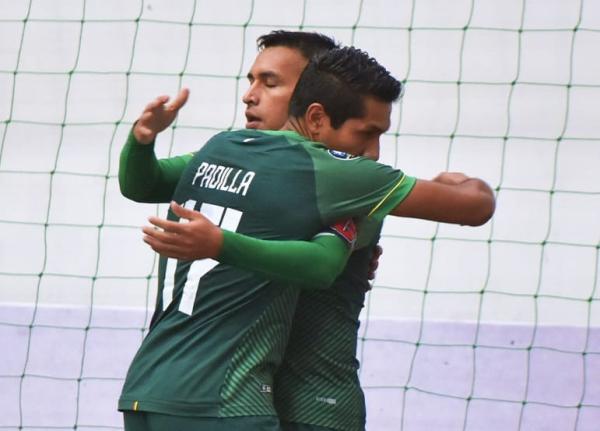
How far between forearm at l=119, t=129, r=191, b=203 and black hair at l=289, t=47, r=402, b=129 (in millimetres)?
281

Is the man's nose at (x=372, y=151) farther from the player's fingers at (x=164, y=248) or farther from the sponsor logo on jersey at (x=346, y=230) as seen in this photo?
the player's fingers at (x=164, y=248)

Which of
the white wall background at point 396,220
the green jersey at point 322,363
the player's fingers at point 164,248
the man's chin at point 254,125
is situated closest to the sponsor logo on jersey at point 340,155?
the green jersey at point 322,363

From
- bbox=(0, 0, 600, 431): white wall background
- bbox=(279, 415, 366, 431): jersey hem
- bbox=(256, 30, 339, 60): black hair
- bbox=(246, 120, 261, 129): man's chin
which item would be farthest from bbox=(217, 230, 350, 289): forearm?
bbox=(0, 0, 600, 431): white wall background

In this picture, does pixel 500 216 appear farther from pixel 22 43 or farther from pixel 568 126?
pixel 22 43

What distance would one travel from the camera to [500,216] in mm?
4473

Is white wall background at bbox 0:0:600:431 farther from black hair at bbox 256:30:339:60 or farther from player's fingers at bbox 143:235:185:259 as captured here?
player's fingers at bbox 143:235:185:259

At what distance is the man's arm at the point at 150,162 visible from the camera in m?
2.47

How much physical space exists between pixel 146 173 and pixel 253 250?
483mm

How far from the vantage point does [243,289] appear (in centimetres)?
234

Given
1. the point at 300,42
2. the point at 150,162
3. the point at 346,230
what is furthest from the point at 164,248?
the point at 300,42

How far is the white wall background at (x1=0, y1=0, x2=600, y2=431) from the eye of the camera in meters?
4.36

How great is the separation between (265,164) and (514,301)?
2.20 meters

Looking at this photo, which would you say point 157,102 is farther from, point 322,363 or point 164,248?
point 322,363

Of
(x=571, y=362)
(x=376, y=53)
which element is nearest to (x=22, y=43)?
(x=376, y=53)
